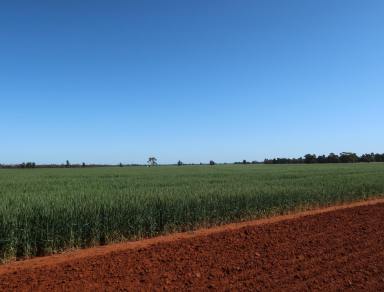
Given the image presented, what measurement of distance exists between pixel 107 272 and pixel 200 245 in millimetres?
2720

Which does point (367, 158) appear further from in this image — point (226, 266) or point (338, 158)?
point (226, 266)

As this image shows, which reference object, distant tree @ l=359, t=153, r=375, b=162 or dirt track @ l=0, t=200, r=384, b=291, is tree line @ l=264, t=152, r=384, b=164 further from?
dirt track @ l=0, t=200, r=384, b=291

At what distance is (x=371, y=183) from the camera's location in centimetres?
2691

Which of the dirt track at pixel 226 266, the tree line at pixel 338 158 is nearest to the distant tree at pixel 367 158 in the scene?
the tree line at pixel 338 158

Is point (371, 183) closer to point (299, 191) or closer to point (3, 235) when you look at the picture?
point (299, 191)

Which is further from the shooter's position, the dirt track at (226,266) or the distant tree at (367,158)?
the distant tree at (367,158)

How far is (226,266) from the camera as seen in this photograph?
A: 8055 mm

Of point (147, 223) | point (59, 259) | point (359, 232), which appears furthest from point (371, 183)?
point (59, 259)

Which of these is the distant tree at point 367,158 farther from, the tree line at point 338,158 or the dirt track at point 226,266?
the dirt track at point 226,266

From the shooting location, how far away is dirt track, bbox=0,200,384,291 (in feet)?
23.0

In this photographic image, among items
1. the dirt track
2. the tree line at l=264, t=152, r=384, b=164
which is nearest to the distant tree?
the tree line at l=264, t=152, r=384, b=164

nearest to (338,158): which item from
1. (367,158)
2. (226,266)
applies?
(367,158)

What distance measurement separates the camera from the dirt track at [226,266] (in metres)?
7.00

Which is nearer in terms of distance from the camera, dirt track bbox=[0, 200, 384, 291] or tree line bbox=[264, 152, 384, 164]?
dirt track bbox=[0, 200, 384, 291]
